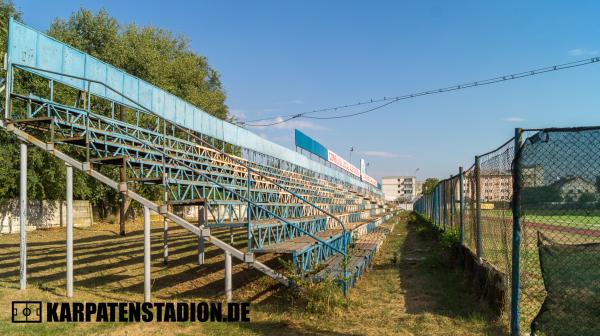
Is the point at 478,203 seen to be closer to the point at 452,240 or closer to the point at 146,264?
the point at 452,240

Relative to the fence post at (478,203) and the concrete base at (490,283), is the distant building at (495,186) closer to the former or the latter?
the fence post at (478,203)

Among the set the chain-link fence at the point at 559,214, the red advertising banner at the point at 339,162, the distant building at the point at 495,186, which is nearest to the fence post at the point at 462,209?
the distant building at the point at 495,186

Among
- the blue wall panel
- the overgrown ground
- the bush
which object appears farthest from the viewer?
the bush

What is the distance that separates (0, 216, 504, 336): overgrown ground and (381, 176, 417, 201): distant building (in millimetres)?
112968

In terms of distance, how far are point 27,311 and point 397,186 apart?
439 feet

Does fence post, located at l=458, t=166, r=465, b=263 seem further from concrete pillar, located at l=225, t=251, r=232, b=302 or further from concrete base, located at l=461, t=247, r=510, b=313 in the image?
concrete pillar, located at l=225, t=251, r=232, b=302

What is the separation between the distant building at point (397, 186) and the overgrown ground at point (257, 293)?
11297 centimetres

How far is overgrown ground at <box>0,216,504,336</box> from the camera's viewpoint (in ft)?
17.7

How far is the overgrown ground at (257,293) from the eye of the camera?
539 cm

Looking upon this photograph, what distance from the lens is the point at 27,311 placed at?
20.6 ft

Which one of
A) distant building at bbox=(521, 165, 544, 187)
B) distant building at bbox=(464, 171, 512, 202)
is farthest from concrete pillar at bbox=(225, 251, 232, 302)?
distant building at bbox=(521, 165, 544, 187)

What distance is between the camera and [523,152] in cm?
434

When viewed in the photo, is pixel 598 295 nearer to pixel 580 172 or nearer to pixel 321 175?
pixel 580 172

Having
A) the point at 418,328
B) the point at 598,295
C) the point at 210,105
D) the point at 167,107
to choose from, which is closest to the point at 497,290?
the point at 418,328
